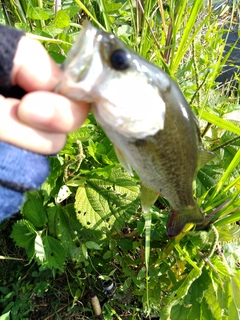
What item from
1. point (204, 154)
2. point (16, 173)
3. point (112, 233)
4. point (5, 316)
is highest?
point (16, 173)

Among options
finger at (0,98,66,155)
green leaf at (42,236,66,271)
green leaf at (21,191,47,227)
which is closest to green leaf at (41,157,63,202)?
green leaf at (21,191,47,227)

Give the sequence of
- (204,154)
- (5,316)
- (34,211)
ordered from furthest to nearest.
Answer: (5,316)
(34,211)
(204,154)

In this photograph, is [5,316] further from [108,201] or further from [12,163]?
[12,163]

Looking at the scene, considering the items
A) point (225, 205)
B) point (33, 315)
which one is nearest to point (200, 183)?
point (225, 205)

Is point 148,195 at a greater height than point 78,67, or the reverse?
point 78,67

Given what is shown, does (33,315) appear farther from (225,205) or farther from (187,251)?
(225,205)

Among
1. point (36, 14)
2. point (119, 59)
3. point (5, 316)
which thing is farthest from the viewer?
point (5, 316)

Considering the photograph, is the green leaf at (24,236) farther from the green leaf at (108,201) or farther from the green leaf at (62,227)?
the green leaf at (108,201)

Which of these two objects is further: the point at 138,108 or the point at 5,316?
the point at 5,316

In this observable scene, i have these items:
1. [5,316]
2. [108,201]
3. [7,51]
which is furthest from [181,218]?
[5,316]
